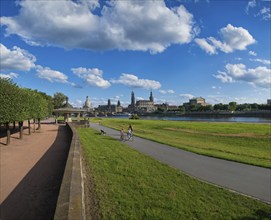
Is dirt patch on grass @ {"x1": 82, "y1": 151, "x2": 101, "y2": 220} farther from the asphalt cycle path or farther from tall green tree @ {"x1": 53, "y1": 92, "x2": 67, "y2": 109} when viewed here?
tall green tree @ {"x1": 53, "y1": 92, "x2": 67, "y2": 109}

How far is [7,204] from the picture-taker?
9.83 meters

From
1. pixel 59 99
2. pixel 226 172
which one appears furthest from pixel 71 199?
pixel 59 99

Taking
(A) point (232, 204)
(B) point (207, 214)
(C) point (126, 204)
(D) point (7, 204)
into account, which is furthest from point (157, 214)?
(D) point (7, 204)

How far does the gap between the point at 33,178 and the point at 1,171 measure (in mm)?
2942

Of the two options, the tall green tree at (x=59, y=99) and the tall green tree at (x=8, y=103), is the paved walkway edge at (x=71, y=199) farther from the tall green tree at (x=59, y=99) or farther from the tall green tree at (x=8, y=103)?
the tall green tree at (x=59, y=99)

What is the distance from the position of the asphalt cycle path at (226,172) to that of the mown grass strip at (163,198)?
1.00 metres

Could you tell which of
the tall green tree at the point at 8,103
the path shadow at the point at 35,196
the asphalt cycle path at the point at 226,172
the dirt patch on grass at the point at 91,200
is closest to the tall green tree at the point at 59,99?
the tall green tree at the point at 8,103

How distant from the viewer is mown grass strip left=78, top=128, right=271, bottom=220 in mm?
8797

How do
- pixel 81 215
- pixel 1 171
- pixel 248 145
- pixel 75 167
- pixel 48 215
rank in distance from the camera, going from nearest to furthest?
pixel 81 215, pixel 48 215, pixel 75 167, pixel 1 171, pixel 248 145

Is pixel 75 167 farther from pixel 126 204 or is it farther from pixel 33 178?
pixel 33 178

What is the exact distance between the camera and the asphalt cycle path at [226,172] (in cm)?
1211

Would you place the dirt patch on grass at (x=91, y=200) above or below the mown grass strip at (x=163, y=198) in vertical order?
above

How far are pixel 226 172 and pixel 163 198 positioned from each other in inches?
245

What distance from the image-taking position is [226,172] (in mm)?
15133
